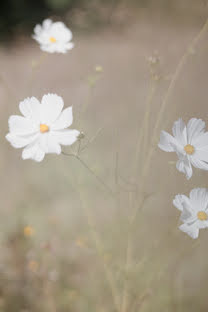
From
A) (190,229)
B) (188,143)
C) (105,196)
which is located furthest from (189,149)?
(105,196)

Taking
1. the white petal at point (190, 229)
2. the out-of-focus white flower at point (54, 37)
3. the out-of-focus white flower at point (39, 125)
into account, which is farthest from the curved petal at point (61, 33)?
the white petal at point (190, 229)

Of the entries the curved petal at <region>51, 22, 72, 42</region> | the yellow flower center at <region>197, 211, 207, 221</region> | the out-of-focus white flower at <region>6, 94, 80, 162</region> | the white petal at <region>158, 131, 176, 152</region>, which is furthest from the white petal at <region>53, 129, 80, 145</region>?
the curved petal at <region>51, 22, 72, 42</region>

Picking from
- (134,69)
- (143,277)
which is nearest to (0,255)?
(143,277)

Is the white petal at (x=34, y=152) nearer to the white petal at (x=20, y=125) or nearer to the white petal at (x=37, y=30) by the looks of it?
the white petal at (x=20, y=125)

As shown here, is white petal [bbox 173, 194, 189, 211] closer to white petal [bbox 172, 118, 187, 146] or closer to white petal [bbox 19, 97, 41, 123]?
white petal [bbox 172, 118, 187, 146]

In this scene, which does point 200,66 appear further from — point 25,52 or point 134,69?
point 25,52

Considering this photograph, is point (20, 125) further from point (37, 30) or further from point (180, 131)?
point (37, 30)

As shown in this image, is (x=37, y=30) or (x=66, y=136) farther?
(x=37, y=30)
